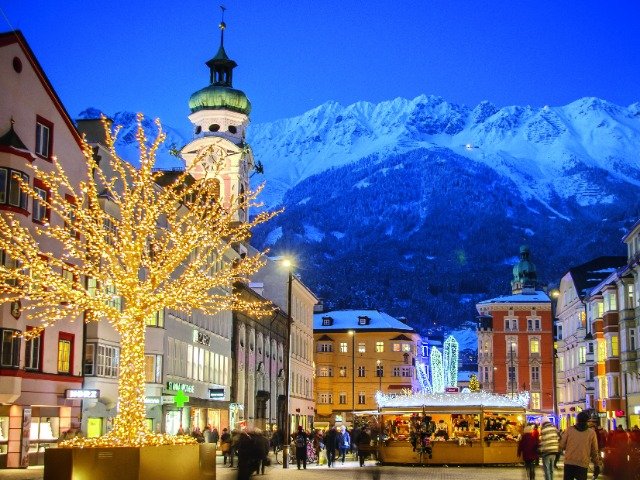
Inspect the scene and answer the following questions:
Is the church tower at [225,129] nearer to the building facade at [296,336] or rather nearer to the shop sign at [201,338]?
the building facade at [296,336]

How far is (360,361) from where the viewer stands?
141125 millimetres

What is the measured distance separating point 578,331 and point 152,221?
8112 cm

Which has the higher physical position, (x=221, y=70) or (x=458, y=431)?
(x=221, y=70)

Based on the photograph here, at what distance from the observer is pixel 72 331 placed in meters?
46.9

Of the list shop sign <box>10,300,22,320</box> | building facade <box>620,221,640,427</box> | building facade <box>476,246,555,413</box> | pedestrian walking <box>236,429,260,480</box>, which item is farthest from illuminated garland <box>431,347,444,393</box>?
pedestrian walking <box>236,429,260,480</box>

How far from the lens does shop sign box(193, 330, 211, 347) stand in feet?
209

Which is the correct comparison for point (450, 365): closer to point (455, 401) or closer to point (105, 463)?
point (455, 401)

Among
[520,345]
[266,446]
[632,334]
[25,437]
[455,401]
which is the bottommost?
[266,446]

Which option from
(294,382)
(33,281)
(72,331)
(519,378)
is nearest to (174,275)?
(72,331)

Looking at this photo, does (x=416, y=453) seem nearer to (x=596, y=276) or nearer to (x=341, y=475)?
(x=341, y=475)

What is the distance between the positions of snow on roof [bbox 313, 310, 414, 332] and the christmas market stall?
306 ft

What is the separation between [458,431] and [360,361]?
9212cm

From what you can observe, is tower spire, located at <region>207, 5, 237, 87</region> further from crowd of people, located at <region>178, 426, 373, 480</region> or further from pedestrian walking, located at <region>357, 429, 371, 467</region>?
pedestrian walking, located at <region>357, 429, 371, 467</region>

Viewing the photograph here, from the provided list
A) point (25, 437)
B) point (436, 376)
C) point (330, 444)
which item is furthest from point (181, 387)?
point (436, 376)
